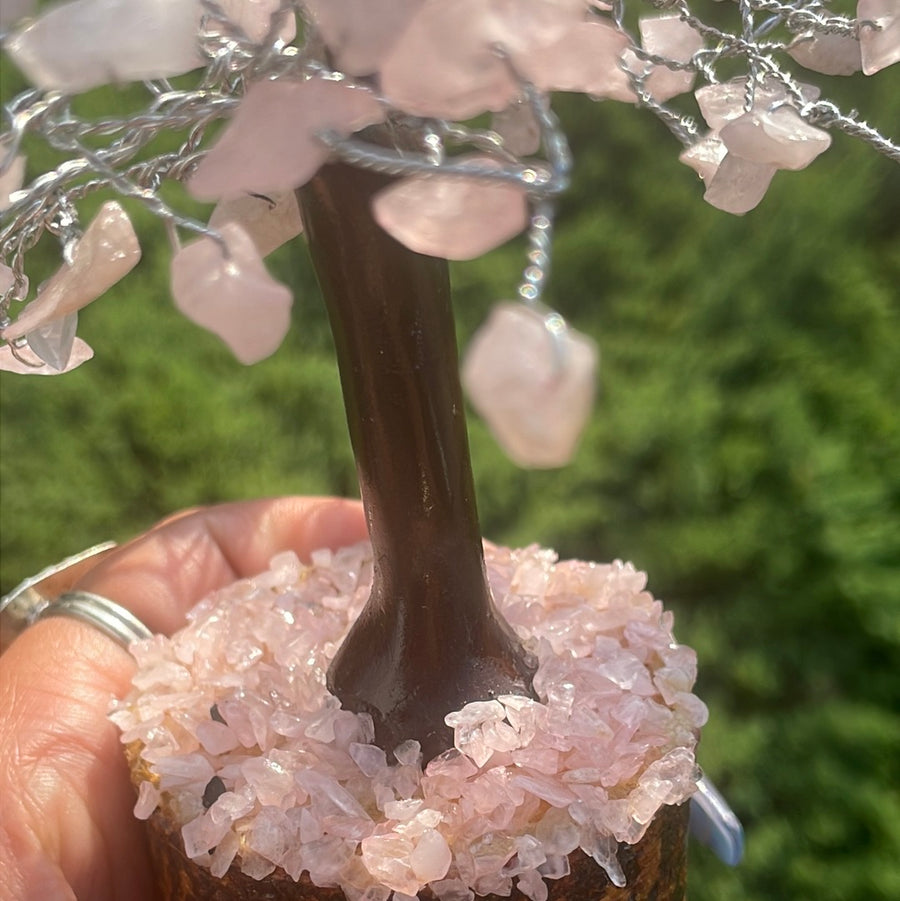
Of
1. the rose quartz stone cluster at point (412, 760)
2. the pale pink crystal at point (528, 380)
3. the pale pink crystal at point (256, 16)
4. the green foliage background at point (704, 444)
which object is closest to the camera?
the pale pink crystal at point (528, 380)

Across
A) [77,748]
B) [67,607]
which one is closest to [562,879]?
[77,748]

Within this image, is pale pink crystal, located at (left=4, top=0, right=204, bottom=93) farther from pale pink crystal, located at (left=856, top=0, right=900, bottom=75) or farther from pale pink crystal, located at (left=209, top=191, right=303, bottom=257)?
pale pink crystal, located at (left=856, top=0, right=900, bottom=75)

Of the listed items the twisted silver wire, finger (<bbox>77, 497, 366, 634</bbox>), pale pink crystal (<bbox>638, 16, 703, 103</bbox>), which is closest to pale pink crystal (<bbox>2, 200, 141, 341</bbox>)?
the twisted silver wire

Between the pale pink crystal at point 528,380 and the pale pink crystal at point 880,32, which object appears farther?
the pale pink crystal at point 880,32

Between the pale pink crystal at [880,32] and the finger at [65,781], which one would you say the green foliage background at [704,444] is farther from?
the pale pink crystal at [880,32]

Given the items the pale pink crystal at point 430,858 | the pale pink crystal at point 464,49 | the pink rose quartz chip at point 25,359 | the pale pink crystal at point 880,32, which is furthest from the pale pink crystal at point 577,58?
the pale pink crystal at point 430,858

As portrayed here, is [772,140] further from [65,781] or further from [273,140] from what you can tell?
[65,781]

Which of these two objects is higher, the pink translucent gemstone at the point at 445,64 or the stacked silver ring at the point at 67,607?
the pink translucent gemstone at the point at 445,64
